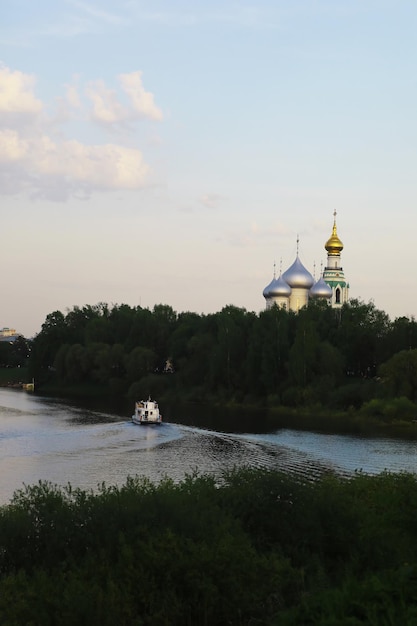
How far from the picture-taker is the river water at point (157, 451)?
107 feet

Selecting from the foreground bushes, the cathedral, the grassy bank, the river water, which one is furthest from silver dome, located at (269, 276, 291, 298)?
the foreground bushes

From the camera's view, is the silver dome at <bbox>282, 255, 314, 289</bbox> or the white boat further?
the silver dome at <bbox>282, 255, 314, 289</bbox>

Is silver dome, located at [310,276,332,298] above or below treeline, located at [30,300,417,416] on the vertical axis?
above

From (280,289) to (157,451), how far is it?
4555cm

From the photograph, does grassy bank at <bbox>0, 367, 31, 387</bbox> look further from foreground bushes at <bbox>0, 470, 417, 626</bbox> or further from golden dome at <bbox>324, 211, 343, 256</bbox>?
foreground bushes at <bbox>0, 470, 417, 626</bbox>

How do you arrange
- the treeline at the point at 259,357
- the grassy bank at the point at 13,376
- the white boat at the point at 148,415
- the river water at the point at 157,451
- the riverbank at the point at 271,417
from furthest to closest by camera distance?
the grassy bank at the point at 13,376
the treeline at the point at 259,357
the white boat at the point at 148,415
the riverbank at the point at 271,417
the river water at the point at 157,451

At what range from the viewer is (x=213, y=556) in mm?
14344

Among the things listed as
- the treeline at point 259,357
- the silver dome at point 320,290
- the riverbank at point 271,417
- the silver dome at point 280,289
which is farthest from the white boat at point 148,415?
the silver dome at point 320,290

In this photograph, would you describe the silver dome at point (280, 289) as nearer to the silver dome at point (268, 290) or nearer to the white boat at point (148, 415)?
the silver dome at point (268, 290)

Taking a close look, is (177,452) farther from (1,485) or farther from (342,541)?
(342,541)

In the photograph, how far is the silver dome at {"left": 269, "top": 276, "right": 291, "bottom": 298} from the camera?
83.6m

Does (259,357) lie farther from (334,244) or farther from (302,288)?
(334,244)

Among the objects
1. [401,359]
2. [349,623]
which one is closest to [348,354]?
[401,359]

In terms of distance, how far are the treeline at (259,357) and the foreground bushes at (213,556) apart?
3391 cm
